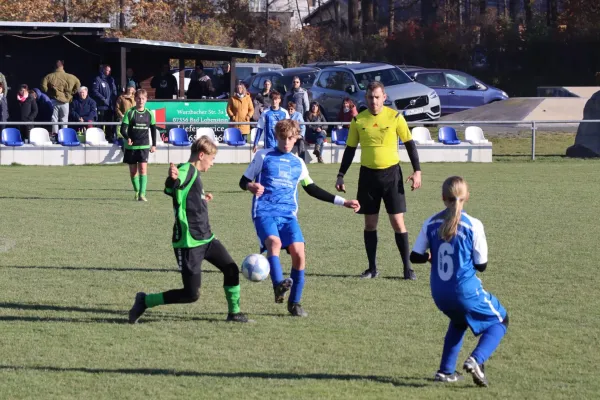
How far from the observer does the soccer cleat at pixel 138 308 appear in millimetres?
7902

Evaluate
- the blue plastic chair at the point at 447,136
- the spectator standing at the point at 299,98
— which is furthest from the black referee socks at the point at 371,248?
the blue plastic chair at the point at 447,136

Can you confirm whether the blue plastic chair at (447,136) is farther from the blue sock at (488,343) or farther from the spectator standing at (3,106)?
the blue sock at (488,343)

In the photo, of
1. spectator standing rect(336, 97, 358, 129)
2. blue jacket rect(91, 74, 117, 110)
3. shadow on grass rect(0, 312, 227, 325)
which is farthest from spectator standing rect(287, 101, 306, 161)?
shadow on grass rect(0, 312, 227, 325)

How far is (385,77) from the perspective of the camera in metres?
30.7

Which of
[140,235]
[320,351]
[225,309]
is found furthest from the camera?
[140,235]

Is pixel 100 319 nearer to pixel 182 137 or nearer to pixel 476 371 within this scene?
pixel 476 371

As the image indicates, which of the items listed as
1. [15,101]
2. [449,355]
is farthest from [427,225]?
[15,101]

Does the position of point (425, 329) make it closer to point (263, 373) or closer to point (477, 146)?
point (263, 373)

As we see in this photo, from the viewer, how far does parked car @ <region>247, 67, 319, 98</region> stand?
3177cm

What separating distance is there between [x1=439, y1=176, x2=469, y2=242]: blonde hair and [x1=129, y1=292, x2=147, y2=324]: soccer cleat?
2744mm

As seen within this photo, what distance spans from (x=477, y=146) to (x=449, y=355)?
790 inches

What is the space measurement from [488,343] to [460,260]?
0.51m

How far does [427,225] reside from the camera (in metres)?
6.29

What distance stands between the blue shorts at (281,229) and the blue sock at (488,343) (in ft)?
8.15
